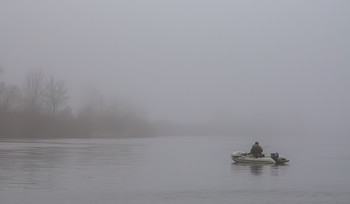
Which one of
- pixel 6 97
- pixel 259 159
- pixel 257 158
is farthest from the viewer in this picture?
pixel 6 97

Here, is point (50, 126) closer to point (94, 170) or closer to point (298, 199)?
point (94, 170)

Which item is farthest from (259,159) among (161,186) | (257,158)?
(161,186)

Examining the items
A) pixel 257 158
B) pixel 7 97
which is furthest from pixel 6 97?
pixel 257 158

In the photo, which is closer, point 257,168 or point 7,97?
point 257,168

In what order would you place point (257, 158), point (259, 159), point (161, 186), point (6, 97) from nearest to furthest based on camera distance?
point (161, 186), point (259, 159), point (257, 158), point (6, 97)

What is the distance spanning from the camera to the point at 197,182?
27844 mm

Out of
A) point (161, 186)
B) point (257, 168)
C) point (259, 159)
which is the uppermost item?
point (259, 159)

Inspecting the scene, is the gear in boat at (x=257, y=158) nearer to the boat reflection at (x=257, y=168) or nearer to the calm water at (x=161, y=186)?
the boat reflection at (x=257, y=168)

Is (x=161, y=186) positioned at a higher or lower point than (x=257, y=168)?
lower

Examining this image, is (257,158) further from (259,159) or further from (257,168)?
(257,168)

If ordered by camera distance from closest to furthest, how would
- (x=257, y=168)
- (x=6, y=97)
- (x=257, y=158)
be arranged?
(x=257, y=168), (x=257, y=158), (x=6, y=97)

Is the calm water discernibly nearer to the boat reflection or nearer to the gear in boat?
the boat reflection

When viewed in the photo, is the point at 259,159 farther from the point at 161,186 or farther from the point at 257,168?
the point at 161,186

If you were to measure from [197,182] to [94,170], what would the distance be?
8.16 m
